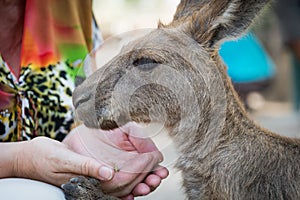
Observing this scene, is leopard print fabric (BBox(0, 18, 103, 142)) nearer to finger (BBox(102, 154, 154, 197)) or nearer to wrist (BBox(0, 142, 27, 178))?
wrist (BBox(0, 142, 27, 178))

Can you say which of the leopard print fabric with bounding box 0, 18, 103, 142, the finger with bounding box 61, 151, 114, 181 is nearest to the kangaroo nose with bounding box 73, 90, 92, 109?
the finger with bounding box 61, 151, 114, 181

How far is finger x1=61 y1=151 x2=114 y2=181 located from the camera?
2877mm

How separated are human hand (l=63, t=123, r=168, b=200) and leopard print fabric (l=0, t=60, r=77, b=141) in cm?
45

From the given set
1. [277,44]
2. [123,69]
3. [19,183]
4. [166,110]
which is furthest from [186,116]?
[277,44]

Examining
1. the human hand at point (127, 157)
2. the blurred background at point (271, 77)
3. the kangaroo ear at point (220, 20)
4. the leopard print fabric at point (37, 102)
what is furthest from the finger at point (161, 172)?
the blurred background at point (271, 77)

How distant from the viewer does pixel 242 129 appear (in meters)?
3.00

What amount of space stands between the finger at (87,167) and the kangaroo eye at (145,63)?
1.48 ft

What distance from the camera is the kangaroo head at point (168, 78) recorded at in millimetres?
2957

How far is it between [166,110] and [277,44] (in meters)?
11.2

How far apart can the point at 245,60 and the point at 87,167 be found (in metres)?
5.47

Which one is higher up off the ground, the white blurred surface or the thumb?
the thumb

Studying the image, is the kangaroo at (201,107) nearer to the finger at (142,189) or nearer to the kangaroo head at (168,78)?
the kangaroo head at (168,78)

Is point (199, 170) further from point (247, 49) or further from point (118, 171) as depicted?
point (247, 49)

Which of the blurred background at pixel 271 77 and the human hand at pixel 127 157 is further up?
the human hand at pixel 127 157
